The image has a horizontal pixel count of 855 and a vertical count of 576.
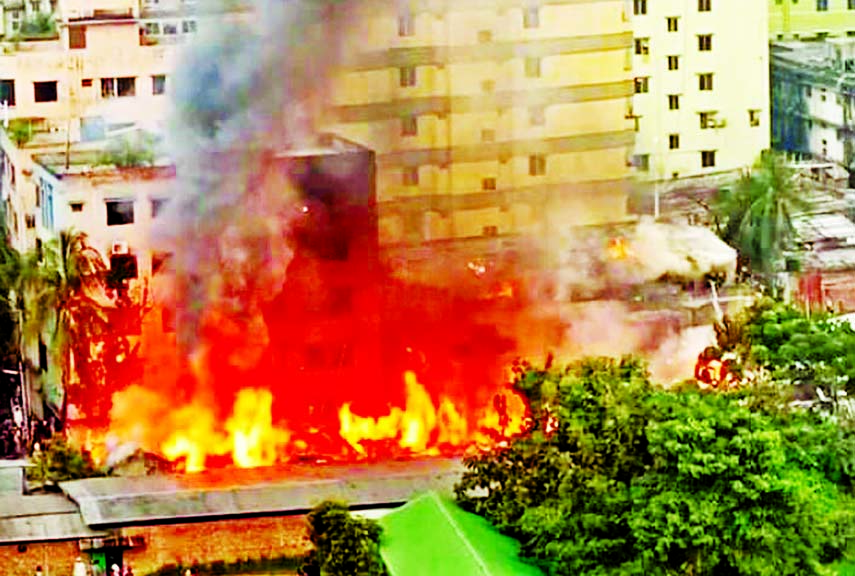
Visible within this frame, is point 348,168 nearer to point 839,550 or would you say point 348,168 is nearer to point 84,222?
point 84,222

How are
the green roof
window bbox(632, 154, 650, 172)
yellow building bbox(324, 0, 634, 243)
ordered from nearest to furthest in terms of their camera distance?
the green roof → yellow building bbox(324, 0, 634, 243) → window bbox(632, 154, 650, 172)

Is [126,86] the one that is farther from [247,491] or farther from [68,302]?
[247,491]

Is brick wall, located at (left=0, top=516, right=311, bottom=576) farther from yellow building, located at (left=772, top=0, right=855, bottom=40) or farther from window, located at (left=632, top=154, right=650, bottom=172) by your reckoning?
yellow building, located at (left=772, top=0, right=855, bottom=40)

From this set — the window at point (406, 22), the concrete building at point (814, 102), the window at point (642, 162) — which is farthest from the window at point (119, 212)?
the concrete building at point (814, 102)

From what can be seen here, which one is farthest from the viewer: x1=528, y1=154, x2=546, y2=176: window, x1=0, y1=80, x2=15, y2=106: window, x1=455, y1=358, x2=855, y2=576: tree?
x1=528, y1=154, x2=546, y2=176: window

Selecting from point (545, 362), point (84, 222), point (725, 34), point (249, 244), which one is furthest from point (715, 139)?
point (84, 222)

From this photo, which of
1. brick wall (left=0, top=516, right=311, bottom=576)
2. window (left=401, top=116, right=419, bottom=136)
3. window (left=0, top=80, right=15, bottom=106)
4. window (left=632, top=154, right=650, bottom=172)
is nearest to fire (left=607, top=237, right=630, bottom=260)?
window (left=632, top=154, right=650, bottom=172)
